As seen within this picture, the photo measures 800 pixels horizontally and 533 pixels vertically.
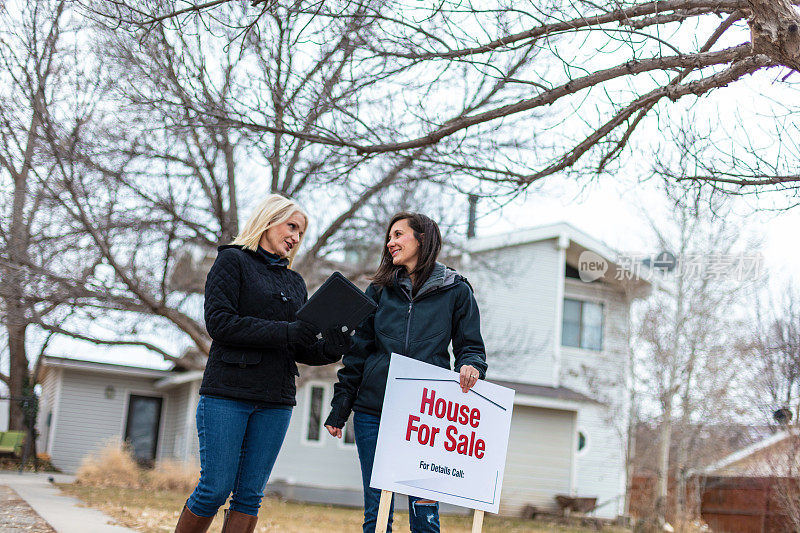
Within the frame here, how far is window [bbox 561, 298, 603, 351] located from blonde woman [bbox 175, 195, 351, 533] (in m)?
18.1

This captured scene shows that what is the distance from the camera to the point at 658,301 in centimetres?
1806

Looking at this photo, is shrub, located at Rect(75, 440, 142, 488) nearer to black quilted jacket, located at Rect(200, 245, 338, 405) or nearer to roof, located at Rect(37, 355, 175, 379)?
roof, located at Rect(37, 355, 175, 379)

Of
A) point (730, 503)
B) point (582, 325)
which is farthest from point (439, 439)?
point (582, 325)

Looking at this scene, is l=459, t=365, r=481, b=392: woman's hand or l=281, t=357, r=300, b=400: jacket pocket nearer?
l=459, t=365, r=481, b=392: woman's hand

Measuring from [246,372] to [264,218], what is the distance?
2.56ft

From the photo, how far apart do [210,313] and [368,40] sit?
7.24 feet

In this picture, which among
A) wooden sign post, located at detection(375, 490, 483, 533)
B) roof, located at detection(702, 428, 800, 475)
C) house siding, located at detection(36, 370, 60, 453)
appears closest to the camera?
wooden sign post, located at detection(375, 490, 483, 533)

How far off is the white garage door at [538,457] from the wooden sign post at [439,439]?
15.9 m

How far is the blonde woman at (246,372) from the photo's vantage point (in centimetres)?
358

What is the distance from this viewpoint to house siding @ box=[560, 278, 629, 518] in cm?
1933

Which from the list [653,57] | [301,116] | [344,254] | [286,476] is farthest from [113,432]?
[653,57]

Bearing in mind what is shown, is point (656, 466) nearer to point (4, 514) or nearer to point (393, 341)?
point (4, 514)

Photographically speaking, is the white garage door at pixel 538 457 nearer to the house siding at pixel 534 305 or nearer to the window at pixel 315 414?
the house siding at pixel 534 305

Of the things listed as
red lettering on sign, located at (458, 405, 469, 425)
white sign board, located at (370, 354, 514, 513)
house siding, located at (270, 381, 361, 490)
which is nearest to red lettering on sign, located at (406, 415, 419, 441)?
white sign board, located at (370, 354, 514, 513)
